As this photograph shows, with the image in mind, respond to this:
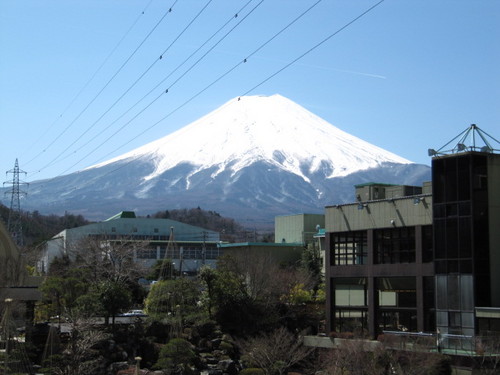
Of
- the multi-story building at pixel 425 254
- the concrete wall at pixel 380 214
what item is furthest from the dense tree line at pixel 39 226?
the multi-story building at pixel 425 254

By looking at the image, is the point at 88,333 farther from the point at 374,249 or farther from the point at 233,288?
the point at 374,249

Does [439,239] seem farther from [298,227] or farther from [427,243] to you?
[298,227]

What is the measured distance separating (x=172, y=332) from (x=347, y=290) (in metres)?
10.5

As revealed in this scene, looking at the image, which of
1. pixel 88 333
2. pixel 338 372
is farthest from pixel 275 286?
pixel 338 372

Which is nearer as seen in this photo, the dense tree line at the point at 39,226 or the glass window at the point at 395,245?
the glass window at the point at 395,245

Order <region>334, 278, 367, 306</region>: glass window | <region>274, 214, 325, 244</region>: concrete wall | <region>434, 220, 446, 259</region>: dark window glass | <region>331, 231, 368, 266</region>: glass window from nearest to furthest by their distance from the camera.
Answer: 1. <region>434, 220, 446, 259</region>: dark window glass
2. <region>331, 231, 368, 266</region>: glass window
3. <region>334, 278, 367, 306</region>: glass window
4. <region>274, 214, 325, 244</region>: concrete wall

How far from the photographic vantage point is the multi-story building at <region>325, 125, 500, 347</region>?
34344mm

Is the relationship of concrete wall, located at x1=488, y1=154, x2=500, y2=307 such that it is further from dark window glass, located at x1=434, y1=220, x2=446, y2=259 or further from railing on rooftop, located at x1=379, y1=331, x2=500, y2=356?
railing on rooftop, located at x1=379, y1=331, x2=500, y2=356

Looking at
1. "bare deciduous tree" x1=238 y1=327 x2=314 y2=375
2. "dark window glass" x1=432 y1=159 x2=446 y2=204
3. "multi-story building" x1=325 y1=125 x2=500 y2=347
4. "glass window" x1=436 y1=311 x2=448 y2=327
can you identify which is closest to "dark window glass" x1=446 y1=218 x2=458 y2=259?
"multi-story building" x1=325 y1=125 x2=500 y2=347

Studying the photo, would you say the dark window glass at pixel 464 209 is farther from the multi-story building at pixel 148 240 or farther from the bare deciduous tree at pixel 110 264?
the multi-story building at pixel 148 240

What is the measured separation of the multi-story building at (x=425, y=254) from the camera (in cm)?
3434

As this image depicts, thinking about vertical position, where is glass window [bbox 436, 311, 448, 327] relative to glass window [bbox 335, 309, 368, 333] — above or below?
above

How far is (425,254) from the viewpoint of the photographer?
39.9m

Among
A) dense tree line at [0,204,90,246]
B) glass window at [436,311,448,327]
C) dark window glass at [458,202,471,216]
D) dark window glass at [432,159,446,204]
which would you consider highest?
dense tree line at [0,204,90,246]
